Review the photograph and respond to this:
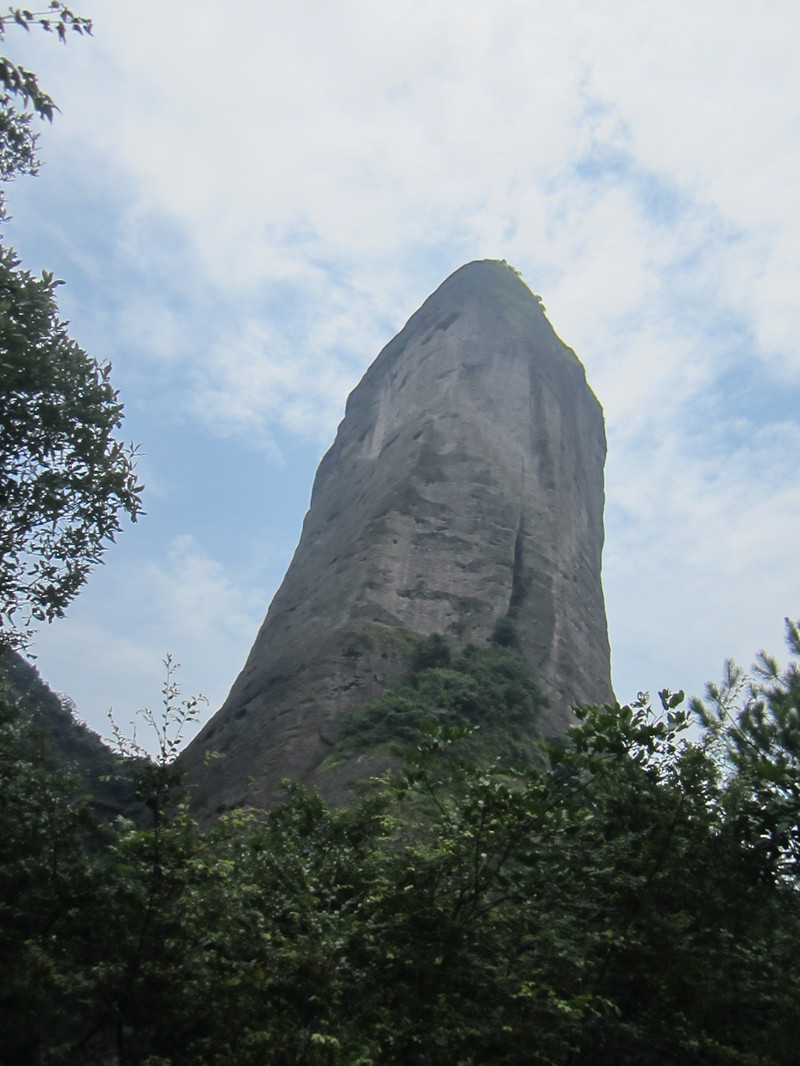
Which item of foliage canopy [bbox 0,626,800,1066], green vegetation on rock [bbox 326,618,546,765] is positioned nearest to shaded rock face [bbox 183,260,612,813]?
green vegetation on rock [bbox 326,618,546,765]

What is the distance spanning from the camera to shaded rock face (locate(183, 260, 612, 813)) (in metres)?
21.5

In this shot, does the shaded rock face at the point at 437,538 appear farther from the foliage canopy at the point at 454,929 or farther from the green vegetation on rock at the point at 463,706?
the foliage canopy at the point at 454,929

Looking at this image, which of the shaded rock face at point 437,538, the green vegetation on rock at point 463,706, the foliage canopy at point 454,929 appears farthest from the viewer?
the shaded rock face at point 437,538

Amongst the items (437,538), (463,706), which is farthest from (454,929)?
(437,538)

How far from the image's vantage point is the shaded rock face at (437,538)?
21.5 metres

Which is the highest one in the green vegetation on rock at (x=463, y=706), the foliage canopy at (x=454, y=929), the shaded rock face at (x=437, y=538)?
the shaded rock face at (x=437, y=538)

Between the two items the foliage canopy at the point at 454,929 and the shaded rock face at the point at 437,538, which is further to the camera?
the shaded rock face at the point at 437,538

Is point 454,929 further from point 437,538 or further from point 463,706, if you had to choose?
point 437,538

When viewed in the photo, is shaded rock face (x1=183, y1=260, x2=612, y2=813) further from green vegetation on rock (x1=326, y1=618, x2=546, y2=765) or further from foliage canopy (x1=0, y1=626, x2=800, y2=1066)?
foliage canopy (x1=0, y1=626, x2=800, y2=1066)

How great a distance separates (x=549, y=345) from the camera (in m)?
37.2

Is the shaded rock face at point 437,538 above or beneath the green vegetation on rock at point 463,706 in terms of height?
above

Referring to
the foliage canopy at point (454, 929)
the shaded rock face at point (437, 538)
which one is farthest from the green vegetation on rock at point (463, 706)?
the foliage canopy at point (454, 929)

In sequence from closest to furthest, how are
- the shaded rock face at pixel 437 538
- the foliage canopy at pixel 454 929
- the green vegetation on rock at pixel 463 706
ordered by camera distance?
the foliage canopy at pixel 454 929 → the green vegetation on rock at pixel 463 706 → the shaded rock face at pixel 437 538

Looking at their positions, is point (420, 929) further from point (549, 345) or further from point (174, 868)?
point (549, 345)
